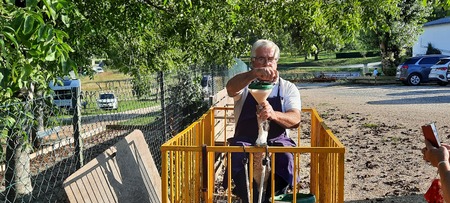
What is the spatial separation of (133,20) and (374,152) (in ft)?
16.5

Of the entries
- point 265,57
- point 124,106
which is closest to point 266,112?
point 265,57

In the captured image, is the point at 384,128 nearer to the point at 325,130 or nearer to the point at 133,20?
the point at 133,20

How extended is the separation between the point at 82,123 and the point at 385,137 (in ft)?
24.0

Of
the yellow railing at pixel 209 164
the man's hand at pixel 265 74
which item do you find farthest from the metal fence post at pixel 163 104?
the man's hand at pixel 265 74

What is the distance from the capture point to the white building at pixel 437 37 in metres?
41.0

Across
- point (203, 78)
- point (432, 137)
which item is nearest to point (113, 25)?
point (203, 78)

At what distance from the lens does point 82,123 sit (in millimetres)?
6621

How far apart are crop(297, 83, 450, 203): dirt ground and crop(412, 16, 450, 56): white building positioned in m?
20.0

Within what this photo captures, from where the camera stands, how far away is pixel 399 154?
970cm

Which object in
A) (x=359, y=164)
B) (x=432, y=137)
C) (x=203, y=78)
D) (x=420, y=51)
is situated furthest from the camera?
(x=420, y=51)

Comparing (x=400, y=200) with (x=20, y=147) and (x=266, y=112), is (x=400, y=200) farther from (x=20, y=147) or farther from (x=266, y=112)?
(x=20, y=147)

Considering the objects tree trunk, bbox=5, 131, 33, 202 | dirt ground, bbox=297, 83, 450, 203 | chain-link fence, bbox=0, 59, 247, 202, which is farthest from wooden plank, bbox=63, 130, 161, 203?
dirt ground, bbox=297, 83, 450, 203

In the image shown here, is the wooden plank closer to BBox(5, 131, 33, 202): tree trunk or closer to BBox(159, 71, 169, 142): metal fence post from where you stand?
BBox(5, 131, 33, 202): tree trunk

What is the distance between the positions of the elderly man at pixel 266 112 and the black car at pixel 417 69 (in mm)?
24983
